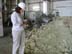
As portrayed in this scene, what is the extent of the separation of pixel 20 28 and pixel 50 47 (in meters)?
1.35

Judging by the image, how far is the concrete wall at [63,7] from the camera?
8164 millimetres

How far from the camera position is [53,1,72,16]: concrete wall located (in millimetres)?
8164

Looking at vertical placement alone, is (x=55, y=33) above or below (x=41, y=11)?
below

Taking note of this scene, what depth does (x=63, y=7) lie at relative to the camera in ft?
27.3

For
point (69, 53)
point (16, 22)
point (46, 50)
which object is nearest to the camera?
point (16, 22)

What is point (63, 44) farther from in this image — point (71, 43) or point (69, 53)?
point (69, 53)

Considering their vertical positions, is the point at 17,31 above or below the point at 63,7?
below

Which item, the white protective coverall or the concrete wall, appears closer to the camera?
the white protective coverall

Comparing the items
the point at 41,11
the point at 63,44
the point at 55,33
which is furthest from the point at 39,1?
the point at 63,44

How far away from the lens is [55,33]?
5359mm

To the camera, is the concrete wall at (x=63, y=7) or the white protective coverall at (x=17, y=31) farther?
the concrete wall at (x=63, y=7)

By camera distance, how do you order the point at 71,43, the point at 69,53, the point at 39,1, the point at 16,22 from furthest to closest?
the point at 39,1 → the point at 71,43 → the point at 69,53 → the point at 16,22

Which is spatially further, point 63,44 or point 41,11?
point 41,11

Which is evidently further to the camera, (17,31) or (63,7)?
(63,7)
